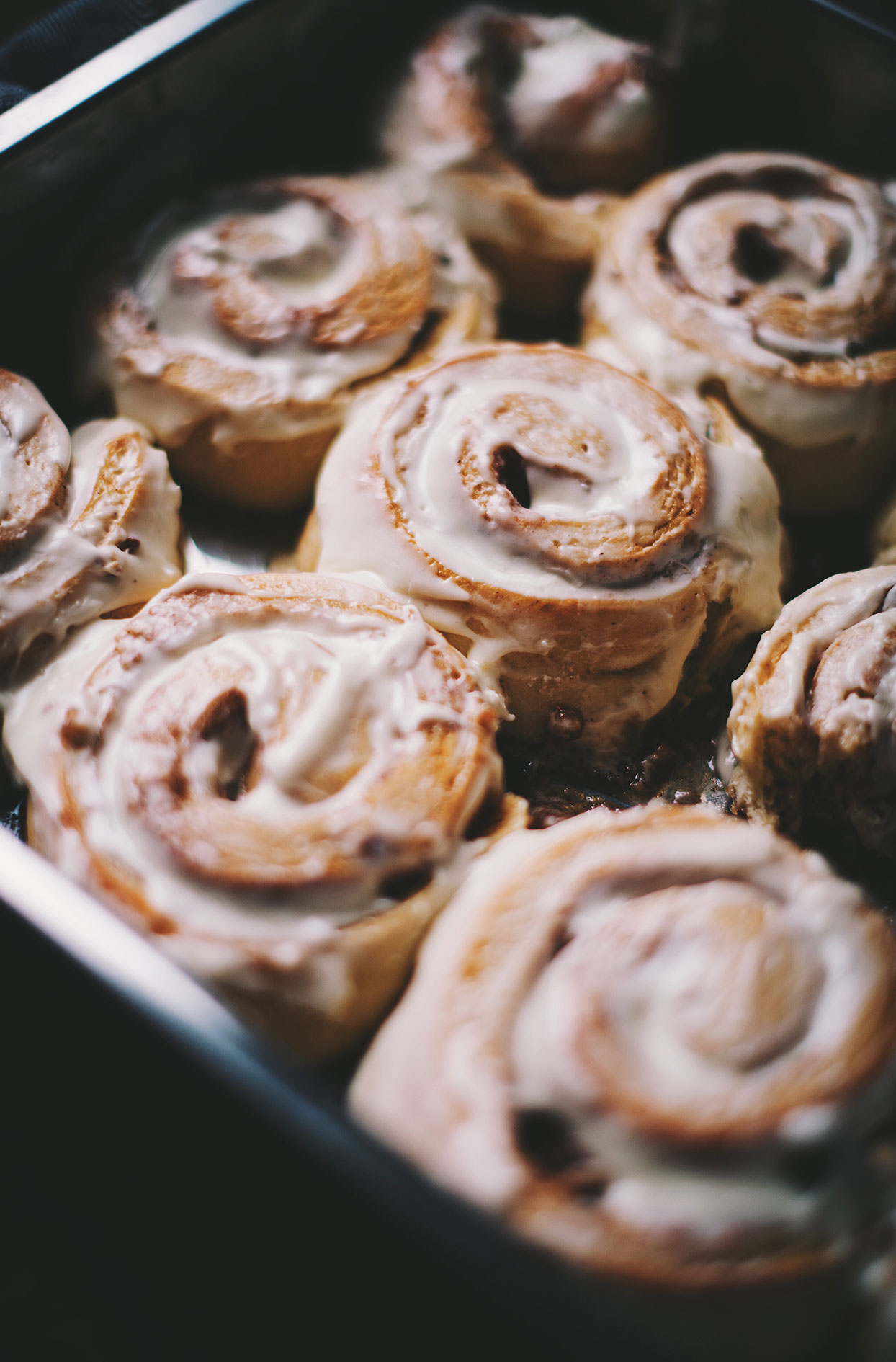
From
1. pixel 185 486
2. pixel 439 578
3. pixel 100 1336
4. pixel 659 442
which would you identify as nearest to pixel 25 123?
pixel 185 486

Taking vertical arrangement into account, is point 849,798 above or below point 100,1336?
above

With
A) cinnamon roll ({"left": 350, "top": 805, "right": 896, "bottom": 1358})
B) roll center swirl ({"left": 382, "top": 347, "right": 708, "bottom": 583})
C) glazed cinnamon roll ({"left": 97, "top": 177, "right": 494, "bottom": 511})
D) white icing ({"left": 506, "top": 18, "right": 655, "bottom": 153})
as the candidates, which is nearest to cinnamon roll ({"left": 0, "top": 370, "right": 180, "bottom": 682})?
glazed cinnamon roll ({"left": 97, "top": 177, "right": 494, "bottom": 511})

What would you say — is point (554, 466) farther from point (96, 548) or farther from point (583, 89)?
point (583, 89)

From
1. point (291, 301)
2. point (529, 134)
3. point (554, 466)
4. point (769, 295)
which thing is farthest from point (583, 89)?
point (554, 466)

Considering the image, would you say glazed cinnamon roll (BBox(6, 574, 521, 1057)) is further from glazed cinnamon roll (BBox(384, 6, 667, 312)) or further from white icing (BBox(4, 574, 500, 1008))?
glazed cinnamon roll (BBox(384, 6, 667, 312))

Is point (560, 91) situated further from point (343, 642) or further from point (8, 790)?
point (8, 790)

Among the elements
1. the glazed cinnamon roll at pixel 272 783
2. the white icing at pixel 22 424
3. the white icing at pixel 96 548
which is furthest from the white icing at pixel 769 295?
the white icing at pixel 22 424
